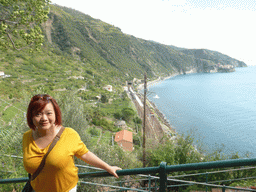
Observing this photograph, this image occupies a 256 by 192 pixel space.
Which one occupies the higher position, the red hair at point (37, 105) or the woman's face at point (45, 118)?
the red hair at point (37, 105)

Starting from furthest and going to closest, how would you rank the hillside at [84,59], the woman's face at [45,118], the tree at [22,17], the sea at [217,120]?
the hillside at [84,59]
the sea at [217,120]
the tree at [22,17]
the woman's face at [45,118]

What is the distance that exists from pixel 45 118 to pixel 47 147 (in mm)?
219

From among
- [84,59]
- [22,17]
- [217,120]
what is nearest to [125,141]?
[22,17]

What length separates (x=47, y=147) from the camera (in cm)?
130

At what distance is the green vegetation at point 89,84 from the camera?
825 cm

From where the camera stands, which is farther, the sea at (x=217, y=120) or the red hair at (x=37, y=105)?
the sea at (x=217, y=120)

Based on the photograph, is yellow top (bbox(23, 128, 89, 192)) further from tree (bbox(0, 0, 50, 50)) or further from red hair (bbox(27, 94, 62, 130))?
tree (bbox(0, 0, 50, 50))

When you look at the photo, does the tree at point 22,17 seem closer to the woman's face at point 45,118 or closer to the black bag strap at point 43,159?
the woman's face at point 45,118

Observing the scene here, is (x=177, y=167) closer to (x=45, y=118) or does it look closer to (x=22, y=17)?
(x=45, y=118)

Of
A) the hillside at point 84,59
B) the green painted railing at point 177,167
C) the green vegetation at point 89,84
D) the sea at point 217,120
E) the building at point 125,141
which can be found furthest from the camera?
the hillside at point 84,59

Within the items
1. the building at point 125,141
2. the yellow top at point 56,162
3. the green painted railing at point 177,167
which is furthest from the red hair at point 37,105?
the building at point 125,141

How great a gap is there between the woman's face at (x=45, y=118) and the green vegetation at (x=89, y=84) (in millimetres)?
3414

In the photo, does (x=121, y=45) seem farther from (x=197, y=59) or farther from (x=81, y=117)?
(x=81, y=117)

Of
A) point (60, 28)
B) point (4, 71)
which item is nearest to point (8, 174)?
point (4, 71)
